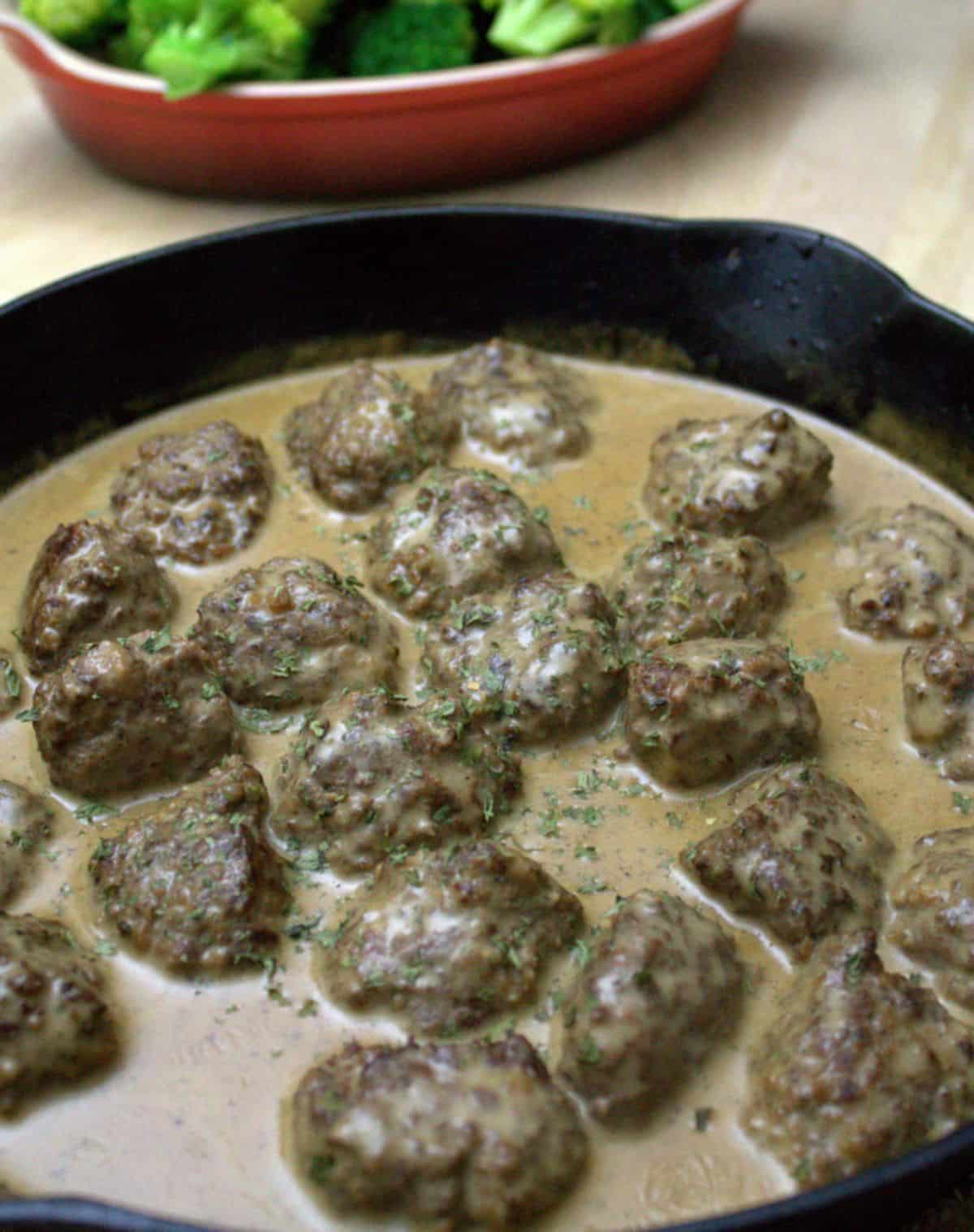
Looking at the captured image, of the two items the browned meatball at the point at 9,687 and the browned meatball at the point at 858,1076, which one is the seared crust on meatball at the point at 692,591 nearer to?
the browned meatball at the point at 858,1076

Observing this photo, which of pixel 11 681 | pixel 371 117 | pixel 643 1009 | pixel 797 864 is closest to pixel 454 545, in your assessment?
pixel 11 681

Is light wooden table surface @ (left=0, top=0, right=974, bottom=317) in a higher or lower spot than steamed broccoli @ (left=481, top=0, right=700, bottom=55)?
lower

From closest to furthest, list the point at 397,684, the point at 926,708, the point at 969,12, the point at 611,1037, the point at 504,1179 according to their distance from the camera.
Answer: the point at 504,1179 → the point at 611,1037 → the point at 926,708 → the point at 397,684 → the point at 969,12

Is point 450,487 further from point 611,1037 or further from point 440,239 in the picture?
point 611,1037

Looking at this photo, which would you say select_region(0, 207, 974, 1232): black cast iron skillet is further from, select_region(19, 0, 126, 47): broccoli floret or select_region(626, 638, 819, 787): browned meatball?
select_region(19, 0, 126, 47): broccoli floret

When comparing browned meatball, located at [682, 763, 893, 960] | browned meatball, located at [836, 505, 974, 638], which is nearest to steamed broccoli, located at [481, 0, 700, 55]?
browned meatball, located at [836, 505, 974, 638]

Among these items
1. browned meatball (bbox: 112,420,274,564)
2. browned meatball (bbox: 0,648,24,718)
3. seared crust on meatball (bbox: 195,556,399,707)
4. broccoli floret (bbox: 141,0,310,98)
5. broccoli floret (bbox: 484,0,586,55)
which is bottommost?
browned meatball (bbox: 0,648,24,718)

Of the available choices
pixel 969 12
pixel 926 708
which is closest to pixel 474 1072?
pixel 926 708
